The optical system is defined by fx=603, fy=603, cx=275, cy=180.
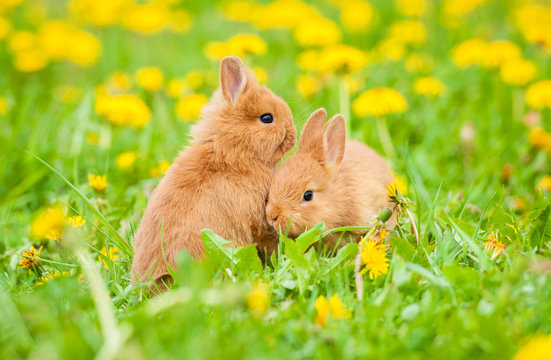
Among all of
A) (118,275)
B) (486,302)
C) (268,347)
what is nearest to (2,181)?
(118,275)

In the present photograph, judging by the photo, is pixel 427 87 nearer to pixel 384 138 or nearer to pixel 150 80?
pixel 384 138

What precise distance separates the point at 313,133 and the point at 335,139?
0.11 m

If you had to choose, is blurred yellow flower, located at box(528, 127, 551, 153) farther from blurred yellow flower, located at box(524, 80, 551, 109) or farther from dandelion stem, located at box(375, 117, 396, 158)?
dandelion stem, located at box(375, 117, 396, 158)

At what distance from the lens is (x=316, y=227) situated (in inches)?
97.4

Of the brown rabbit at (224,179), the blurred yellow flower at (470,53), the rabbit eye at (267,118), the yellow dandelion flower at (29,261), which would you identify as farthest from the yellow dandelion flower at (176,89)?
the yellow dandelion flower at (29,261)

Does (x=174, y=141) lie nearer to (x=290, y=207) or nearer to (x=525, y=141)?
(x=290, y=207)

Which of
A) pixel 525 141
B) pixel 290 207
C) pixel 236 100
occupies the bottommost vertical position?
pixel 525 141

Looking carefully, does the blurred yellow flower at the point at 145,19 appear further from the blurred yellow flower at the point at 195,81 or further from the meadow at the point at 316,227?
the blurred yellow flower at the point at 195,81

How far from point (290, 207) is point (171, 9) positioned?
5552mm

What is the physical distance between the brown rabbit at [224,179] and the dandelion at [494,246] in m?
0.93

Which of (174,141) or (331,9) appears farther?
(331,9)

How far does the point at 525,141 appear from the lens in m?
4.44

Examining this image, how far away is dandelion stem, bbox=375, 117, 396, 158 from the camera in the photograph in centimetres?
421

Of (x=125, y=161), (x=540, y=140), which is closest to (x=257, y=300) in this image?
(x=125, y=161)
